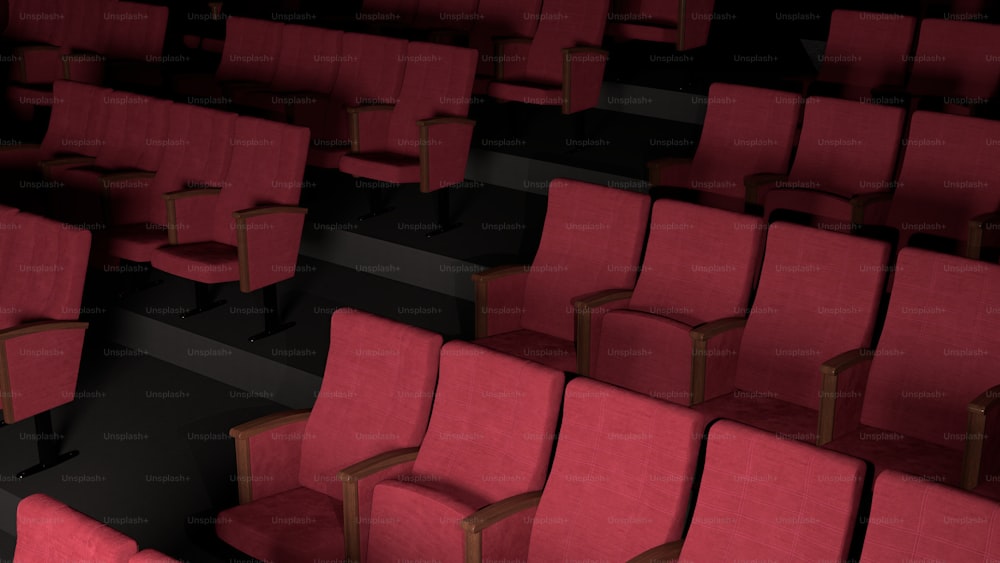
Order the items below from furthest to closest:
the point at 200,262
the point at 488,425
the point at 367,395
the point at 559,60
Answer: the point at 559,60 < the point at 200,262 < the point at 367,395 < the point at 488,425

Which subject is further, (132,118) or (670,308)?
(132,118)

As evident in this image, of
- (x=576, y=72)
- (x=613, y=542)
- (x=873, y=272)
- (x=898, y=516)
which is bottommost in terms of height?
(x=613, y=542)

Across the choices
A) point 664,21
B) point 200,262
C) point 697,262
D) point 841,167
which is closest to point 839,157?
point 841,167

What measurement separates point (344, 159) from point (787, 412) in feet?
3.44

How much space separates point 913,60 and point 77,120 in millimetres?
1580

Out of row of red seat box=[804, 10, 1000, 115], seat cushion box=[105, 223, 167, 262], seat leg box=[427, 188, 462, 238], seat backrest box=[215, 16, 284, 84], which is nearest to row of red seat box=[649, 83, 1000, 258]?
row of red seat box=[804, 10, 1000, 115]

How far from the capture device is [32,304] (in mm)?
1629

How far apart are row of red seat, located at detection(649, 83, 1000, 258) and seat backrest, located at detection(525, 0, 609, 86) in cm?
48

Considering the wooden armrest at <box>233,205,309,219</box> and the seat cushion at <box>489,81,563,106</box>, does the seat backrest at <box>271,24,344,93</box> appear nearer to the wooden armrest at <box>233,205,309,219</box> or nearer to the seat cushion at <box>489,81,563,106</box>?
the seat cushion at <box>489,81,563,106</box>

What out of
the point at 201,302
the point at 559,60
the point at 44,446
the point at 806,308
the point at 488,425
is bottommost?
the point at 44,446

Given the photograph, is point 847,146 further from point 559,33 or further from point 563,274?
point 559,33

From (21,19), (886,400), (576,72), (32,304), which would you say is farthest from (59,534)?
(21,19)

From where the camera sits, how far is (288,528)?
48.8 inches

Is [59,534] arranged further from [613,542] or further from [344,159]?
[344,159]
